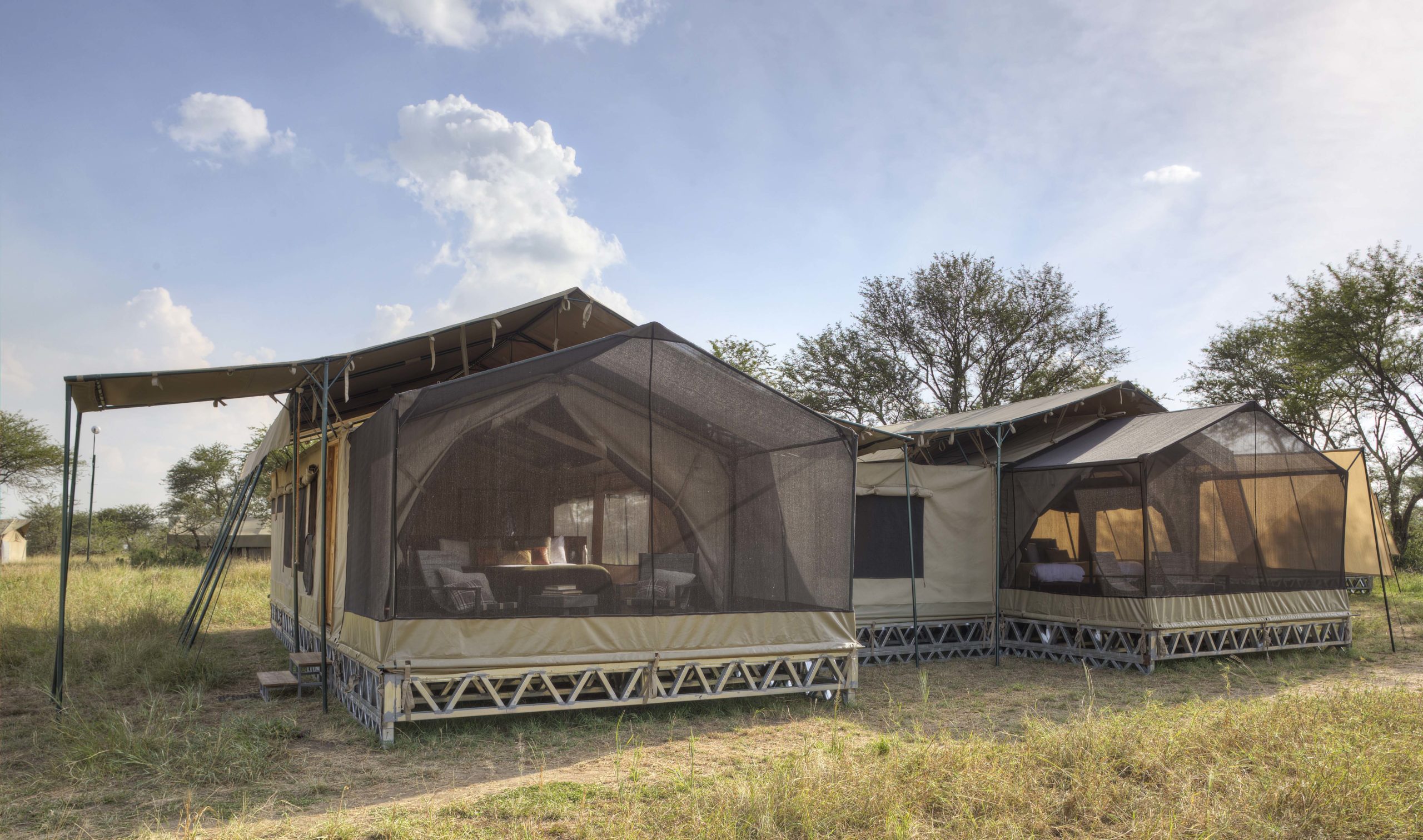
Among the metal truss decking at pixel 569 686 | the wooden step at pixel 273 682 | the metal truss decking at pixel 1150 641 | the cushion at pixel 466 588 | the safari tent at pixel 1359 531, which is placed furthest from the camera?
the safari tent at pixel 1359 531

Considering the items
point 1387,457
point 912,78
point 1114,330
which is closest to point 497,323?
point 912,78

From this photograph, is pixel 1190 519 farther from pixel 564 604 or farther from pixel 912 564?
pixel 564 604

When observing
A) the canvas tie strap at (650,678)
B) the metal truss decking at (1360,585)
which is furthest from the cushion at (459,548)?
the metal truss decking at (1360,585)

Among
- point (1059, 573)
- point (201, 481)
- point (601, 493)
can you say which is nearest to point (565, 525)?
point (601, 493)

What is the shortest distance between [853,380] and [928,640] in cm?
1579

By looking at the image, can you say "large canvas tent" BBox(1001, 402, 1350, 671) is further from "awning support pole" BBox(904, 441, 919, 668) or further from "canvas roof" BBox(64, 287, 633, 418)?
"canvas roof" BBox(64, 287, 633, 418)

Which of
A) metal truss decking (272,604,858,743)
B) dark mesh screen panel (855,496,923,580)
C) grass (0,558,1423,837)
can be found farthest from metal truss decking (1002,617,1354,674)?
metal truss decking (272,604,858,743)

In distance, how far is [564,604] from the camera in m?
6.23

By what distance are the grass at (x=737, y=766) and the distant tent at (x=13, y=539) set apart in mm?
32258

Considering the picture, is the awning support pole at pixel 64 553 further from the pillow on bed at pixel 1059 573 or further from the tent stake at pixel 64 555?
the pillow on bed at pixel 1059 573

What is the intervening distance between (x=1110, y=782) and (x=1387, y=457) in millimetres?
26092

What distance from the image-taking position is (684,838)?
3986 millimetres

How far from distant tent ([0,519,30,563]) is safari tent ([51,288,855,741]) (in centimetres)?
3315

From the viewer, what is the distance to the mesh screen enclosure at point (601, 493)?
5.94 m
